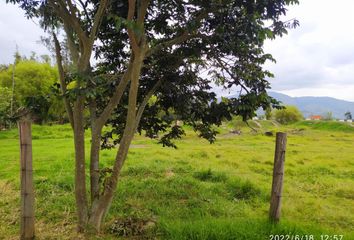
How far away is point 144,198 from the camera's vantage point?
8797 millimetres

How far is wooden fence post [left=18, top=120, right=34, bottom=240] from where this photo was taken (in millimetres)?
5699

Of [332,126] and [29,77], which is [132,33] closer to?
[29,77]

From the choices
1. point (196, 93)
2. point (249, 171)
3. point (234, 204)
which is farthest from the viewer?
point (249, 171)

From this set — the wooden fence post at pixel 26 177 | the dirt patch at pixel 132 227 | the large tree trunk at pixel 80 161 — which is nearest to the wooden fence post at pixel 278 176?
the dirt patch at pixel 132 227

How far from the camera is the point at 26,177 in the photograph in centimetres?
572

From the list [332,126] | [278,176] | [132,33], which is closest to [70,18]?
[132,33]

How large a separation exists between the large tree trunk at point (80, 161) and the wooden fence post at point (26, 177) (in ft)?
2.57

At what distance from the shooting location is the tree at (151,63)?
5.76 m

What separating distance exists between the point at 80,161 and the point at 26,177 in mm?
938

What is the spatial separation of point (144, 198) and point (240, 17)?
5.15m

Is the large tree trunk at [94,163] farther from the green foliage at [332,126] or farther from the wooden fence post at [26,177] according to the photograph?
the green foliage at [332,126]

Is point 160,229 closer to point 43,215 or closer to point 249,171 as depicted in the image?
point 43,215

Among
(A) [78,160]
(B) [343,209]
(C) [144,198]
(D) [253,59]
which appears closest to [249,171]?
(B) [343,209]

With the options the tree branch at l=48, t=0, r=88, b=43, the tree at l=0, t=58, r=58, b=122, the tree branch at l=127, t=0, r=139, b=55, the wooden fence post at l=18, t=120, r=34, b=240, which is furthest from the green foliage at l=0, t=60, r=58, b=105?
the tree branch at l=127, t=0, r=139, b=55
